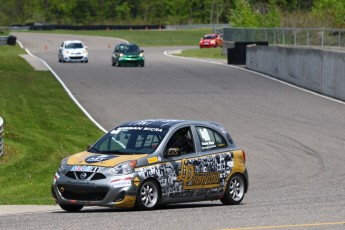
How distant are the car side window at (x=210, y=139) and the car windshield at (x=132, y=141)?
0.80m

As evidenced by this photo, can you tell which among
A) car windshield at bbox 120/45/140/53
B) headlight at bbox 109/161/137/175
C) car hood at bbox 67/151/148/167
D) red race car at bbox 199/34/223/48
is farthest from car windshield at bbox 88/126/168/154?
red race car at bbox 199/34/223/48

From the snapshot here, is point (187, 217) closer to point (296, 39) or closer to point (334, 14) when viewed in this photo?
point (296, 39)

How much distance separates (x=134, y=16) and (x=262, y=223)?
180978 mm

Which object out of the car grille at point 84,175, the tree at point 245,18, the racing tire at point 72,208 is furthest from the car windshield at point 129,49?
the car grille at point 84,175

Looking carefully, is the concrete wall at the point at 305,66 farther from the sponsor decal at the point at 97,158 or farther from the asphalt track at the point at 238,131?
the sponsor decal at the point at 97,158

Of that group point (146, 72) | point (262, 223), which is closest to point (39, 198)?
point (262, 223)

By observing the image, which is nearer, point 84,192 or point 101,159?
point 84,192

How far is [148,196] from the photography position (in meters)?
15.5

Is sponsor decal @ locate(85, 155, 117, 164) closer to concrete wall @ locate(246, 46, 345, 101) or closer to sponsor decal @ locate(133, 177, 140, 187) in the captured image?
sponsor decal @ locate(133, 177, 140, 187)

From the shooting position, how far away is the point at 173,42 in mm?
101312

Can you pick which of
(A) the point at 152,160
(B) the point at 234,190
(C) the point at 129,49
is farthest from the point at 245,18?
(A) the point at 152,160

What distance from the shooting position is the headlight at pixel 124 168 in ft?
49.5

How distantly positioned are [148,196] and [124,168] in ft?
2.12

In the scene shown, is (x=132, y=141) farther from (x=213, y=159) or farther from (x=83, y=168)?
(x=213, y=159)
